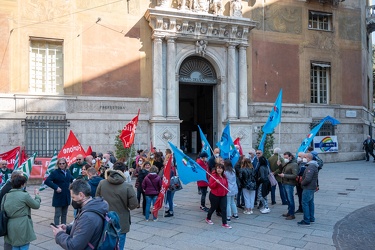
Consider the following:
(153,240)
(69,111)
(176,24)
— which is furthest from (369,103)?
(153,240)

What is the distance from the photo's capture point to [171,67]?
1816 cm

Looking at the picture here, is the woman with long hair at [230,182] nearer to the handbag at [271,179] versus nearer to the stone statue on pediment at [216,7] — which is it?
the handbag at [271,179]

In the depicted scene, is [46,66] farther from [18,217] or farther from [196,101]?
[196,101]

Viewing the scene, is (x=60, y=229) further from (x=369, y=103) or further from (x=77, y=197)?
(x=369, y=103)

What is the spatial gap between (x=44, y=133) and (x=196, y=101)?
14.7 meters

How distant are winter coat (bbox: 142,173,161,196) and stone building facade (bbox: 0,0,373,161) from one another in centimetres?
897

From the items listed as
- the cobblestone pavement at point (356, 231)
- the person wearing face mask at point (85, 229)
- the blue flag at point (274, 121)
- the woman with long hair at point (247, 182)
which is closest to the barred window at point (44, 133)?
the blue flag at point (274, 121)

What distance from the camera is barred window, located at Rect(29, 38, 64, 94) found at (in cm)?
1625

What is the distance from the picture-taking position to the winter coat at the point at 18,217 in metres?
4.91

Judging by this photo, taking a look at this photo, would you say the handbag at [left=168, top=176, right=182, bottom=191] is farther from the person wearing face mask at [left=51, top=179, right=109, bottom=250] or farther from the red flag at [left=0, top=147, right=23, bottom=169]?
the red flag at [left=0, top=147, right=23, bottom=169]

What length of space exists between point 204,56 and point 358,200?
1119 centimetres

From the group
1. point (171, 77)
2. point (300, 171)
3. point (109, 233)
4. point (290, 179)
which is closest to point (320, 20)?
point (171, 77)

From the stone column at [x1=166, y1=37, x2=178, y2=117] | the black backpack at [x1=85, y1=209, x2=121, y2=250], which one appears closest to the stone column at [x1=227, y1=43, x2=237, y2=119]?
the stone column at [x1=166, y1=37, x2=178, y2=117]

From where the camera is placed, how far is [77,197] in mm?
3654
